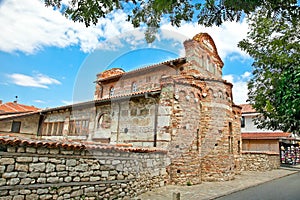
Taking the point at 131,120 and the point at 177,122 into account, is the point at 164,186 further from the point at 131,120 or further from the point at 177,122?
the point at 131,120

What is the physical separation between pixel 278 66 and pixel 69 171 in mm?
8523

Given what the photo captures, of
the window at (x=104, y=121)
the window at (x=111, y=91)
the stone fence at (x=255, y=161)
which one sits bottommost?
the stone fence at (x=255, y=161)

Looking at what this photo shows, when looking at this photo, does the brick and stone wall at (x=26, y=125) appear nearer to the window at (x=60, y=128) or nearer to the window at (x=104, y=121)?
the window at (x=60, y=128)

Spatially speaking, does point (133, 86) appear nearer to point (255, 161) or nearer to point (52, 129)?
point (52, 129)

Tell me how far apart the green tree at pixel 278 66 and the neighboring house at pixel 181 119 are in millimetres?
2370

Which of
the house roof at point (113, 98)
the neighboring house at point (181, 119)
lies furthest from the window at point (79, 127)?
the house roof at point (113, 98)

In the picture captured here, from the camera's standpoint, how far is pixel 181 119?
10.5 metres

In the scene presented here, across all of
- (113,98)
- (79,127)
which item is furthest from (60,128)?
(113,98)

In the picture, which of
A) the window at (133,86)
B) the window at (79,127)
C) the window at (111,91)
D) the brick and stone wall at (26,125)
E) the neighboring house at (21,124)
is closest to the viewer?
the window at (79,127)

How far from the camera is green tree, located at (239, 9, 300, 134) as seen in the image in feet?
15.8

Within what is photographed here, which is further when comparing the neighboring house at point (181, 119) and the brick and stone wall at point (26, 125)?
the brick and stone wall at point (26, 125)

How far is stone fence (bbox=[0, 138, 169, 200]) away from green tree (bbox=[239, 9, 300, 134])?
5049 millimetres

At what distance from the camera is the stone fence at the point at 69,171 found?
4918 mm

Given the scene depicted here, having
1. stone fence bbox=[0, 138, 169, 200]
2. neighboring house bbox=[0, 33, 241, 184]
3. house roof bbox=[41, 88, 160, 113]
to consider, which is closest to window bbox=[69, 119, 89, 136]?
neighboring house bbox=[0, 33, 241, 184]
